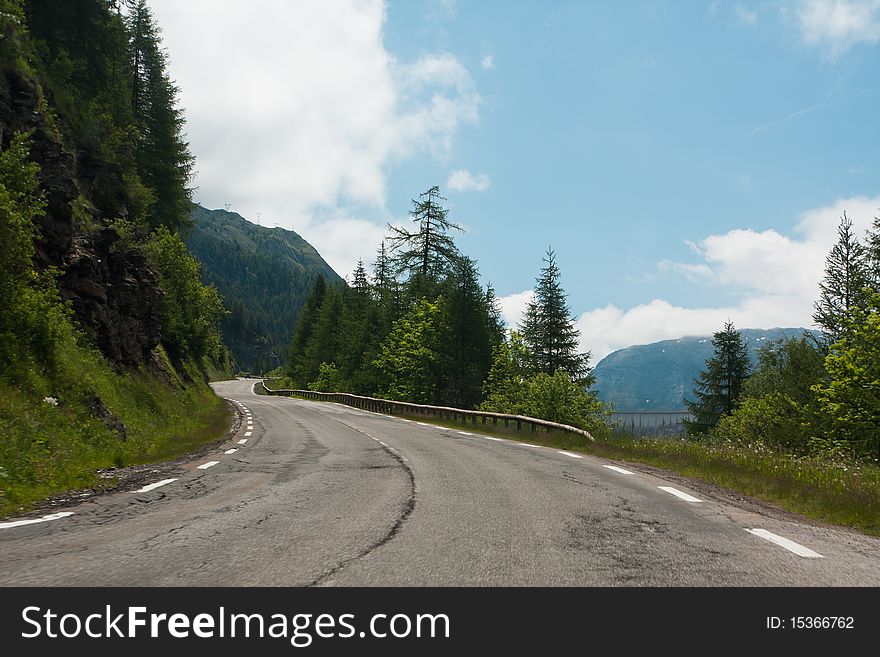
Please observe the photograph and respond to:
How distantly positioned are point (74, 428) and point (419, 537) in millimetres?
9731

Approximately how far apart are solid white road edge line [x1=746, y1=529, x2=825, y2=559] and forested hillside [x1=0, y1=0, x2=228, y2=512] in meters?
7.85

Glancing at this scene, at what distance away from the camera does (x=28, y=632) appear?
2725mm

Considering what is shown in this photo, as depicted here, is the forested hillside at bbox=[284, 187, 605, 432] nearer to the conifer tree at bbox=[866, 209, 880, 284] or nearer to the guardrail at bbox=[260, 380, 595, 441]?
the guardrail at bbox=[260, 380, 595, 441]

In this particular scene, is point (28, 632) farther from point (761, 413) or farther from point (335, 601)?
point (761, 413)

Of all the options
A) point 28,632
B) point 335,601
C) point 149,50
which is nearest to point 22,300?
point 28,632

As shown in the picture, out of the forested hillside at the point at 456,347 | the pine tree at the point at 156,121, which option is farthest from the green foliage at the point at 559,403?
the pine tree at the point at 156,121

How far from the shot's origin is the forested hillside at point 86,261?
10.6 metres

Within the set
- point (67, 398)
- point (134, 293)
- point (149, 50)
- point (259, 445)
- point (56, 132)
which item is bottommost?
point (259, 445)

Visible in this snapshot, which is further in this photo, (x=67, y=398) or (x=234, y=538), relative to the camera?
(x=67, y=398)

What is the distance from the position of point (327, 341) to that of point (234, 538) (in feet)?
208

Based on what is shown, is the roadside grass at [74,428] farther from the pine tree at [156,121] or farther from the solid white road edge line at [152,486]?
the pine tree at [156,121]

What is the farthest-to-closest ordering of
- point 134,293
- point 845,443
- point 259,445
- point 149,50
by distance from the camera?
1. point 149,50
2. point 134,293
3. point 845,443
4. point 259,445

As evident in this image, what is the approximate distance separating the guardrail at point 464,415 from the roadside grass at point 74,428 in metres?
11.2

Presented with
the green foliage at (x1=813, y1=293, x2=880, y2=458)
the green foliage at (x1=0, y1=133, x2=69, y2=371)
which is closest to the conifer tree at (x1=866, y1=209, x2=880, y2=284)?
the green foliage at (x1=813, y1=293, x2=880, y2=458)
